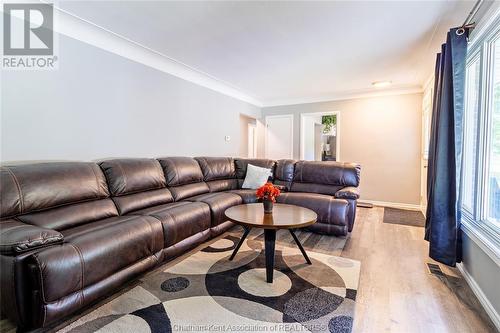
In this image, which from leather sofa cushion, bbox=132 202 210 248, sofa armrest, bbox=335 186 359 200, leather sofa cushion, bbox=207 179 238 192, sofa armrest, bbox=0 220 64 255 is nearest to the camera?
sofa armrest, bbox=0 220 64 255

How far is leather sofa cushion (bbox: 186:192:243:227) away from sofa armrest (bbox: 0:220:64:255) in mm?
1612

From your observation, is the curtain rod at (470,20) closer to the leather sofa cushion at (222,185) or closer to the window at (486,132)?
the window at (486,132)

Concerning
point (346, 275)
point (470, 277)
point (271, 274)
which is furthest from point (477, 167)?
point (271, 274)

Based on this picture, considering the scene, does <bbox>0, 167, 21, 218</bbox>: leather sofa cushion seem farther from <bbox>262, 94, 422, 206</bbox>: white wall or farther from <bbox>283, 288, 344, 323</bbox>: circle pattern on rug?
<bbox>262, 94, 422, 206</bbox>: white wall

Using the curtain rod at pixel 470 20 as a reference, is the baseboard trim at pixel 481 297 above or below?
below

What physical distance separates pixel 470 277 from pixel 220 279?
2.10 metres

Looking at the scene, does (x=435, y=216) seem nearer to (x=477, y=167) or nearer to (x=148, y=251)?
(x=477, y=167)

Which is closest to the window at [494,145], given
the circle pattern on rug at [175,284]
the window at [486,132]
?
the window at [486,132]

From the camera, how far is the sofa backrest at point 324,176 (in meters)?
3.83

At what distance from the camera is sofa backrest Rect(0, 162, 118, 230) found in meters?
1.86

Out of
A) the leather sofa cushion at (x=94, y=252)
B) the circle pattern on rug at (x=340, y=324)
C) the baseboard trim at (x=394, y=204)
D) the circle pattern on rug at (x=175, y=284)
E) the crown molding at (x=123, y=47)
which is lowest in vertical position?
the circle pattern on rug at (x=340, y=324)

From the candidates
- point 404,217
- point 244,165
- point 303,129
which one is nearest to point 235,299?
point 244,165

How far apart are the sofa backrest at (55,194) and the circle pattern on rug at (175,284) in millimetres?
892

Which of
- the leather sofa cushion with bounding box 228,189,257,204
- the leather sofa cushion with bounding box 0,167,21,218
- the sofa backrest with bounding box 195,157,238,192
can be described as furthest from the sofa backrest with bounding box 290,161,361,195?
the leather sofa cushion with bounding box 0,167,21,218
